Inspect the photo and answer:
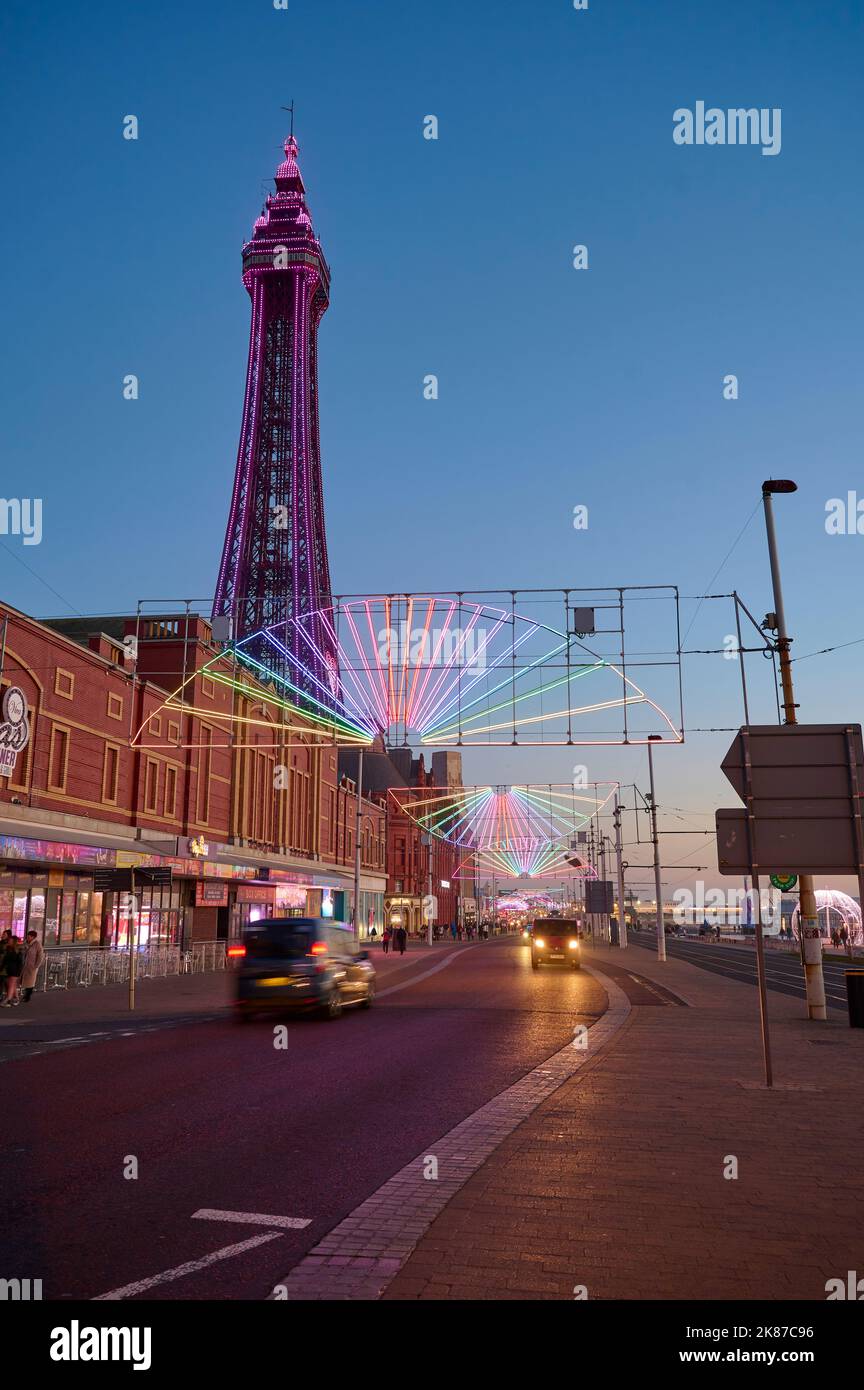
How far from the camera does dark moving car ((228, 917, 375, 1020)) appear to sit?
56.7 feet

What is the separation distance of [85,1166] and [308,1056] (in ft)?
20.1

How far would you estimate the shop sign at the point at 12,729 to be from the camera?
82.8ft

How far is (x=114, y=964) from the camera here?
1083 inches

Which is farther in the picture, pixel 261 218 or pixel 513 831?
pixel 261 218

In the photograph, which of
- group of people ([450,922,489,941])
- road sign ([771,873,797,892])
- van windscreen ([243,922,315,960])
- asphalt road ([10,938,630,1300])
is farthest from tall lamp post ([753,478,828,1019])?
group of people ([450,922,489,941])

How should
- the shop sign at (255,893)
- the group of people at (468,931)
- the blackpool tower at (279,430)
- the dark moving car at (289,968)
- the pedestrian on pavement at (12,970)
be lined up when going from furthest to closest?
the blackpool tower at (279,430) → the group of people at (468,931) → the shop sign at (255,893) → the pedestrian on pavement at (12,970) → the dark moving car at (289,968)

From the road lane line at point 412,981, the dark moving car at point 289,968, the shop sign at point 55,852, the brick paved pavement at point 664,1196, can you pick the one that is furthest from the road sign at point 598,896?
the brick paved pavement at point 664,1196

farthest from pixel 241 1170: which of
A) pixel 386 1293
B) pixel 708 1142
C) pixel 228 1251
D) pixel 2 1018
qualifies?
pixel 2 1018

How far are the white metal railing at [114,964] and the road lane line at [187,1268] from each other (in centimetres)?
2058

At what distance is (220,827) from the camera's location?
4194 centimetres

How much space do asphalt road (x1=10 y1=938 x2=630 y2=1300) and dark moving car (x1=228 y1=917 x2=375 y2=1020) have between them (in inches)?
24.0

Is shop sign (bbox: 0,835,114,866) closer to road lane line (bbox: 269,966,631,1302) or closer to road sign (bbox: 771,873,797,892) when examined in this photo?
road lane line (bbox: 269,966,631,1302)

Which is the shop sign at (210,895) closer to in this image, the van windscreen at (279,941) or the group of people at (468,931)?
the van windscreen at (279,941)
